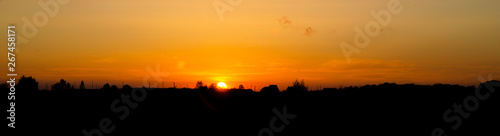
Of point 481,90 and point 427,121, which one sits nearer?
point 427,121

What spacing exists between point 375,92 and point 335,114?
13.6 meters

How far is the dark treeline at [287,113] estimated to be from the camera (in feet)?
128

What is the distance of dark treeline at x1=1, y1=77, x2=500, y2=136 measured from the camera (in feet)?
128

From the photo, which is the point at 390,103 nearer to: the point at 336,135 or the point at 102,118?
the point at 336,135

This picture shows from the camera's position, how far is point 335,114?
148 feet

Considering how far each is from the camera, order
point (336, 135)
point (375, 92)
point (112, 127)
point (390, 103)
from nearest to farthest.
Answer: point (336, 135)
point (112, 127)
point (390, 103)
point (375, 92)

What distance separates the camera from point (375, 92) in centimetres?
5672

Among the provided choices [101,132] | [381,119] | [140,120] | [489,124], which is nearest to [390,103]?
[381,119]

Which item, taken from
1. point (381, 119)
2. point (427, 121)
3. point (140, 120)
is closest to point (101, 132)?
point (140, 120)

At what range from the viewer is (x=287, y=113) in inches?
1764

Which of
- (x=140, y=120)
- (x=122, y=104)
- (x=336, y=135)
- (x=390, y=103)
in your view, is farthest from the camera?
(x=122, y=104)

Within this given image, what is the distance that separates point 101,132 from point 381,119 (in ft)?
79.8

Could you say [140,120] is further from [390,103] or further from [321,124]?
[390,103]

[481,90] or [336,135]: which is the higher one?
[481,90]
